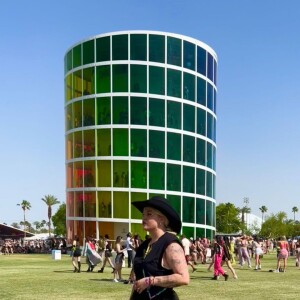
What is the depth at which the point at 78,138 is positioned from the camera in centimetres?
5759

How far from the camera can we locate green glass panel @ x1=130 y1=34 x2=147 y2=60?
54938 millimetres

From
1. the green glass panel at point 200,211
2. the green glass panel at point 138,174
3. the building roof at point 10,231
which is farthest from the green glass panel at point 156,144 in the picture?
the building roof at point 10,231

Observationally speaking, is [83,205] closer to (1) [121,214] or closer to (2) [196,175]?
(1) [121,214]

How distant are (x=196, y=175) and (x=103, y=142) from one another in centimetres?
985

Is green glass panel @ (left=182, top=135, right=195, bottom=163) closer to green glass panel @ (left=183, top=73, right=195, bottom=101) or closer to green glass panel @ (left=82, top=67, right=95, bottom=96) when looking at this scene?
green glass panel @ (left=183, top=73, right=195, bottom=101)

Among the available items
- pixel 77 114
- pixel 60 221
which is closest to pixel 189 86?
pixel 77 114

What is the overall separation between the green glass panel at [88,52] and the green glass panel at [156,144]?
379 inches

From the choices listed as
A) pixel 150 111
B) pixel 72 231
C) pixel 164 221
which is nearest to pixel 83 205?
pixel 72 231

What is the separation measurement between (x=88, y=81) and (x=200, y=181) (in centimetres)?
1504

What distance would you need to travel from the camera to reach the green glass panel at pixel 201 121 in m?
58.2

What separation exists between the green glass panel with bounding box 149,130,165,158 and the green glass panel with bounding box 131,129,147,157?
578 millimetres

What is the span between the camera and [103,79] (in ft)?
183

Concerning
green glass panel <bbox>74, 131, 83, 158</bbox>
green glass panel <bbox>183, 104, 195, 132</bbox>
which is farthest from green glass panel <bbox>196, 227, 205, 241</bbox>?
green glass panel <bbox>74, 131, 83, 158</bbox>

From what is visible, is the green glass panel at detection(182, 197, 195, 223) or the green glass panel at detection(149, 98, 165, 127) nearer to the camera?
the green glass panel at detection(149, 98, 165, 127)
